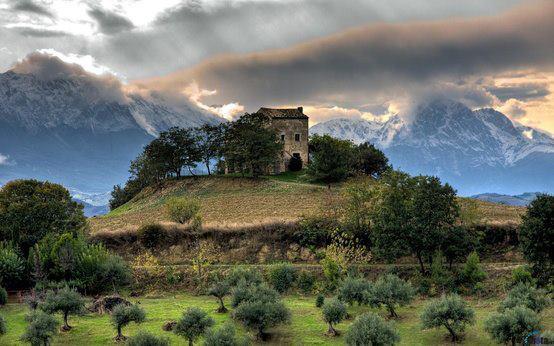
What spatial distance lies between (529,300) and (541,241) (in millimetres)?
7484

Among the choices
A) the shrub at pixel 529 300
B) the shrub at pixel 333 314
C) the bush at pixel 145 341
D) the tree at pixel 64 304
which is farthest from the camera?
the tree at pixel 64 304

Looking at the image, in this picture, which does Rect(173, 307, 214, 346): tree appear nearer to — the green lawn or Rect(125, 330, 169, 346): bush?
the green lawn

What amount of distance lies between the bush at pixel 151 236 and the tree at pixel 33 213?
26.3 feet

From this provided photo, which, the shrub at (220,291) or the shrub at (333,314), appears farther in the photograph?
the shrub at (220,291)

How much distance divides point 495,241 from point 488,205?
23.3 metres

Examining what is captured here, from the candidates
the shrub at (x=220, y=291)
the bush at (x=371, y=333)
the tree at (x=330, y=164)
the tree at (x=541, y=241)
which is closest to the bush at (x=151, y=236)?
the shrub at (x=220, y=291)

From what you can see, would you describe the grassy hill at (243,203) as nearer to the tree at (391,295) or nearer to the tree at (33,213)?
the tree at (33,213)

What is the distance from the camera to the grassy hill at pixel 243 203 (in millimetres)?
77500

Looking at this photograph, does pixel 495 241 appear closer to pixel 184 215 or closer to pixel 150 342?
pixel 184 215

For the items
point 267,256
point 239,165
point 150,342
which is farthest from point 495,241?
point 239,165

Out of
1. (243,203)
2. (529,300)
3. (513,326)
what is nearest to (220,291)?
(513,326)

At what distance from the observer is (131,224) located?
82.3 meters

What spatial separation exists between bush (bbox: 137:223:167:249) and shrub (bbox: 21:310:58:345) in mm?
33544

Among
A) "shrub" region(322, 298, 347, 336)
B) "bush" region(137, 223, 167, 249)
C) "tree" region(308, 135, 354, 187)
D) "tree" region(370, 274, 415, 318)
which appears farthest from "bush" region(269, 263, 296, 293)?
"tree" region(308, 135, 354, 187)
